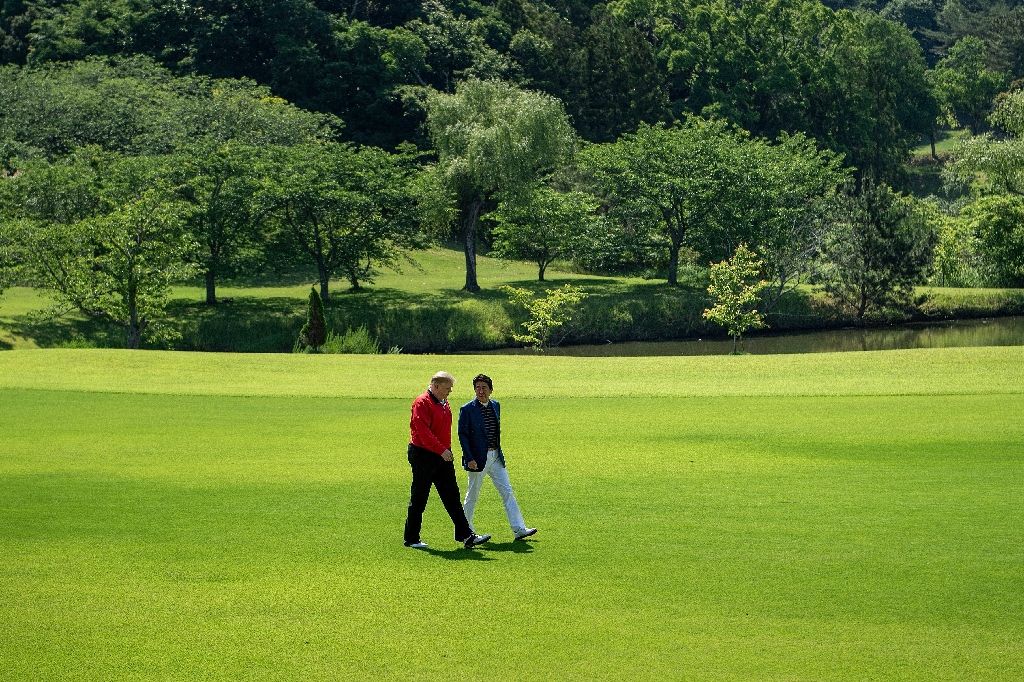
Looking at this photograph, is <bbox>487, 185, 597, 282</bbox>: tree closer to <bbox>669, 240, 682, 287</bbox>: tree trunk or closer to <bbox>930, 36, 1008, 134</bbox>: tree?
<bbox>669, 240, 682, 287</bbox>: tree trunk

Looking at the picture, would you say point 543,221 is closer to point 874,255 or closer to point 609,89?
point 874,255

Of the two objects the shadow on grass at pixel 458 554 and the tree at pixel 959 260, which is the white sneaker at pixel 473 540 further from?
the tree at pixel 959 260

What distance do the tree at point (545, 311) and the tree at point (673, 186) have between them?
924 cm

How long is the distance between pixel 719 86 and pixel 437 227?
147ft

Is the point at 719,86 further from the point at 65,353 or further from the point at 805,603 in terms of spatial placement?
the point at 805,603

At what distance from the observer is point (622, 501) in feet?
61.3

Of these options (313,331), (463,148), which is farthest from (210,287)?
(313,331)

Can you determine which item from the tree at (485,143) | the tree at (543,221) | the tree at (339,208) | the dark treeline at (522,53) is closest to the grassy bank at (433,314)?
the tree at (543,221)

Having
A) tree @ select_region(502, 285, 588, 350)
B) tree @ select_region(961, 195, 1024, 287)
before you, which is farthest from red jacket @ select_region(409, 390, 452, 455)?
tree @ select_region(961, 195, 1024, 287)

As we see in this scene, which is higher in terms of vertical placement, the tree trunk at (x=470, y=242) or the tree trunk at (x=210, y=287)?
the tree trunk at (x=470, y=242)

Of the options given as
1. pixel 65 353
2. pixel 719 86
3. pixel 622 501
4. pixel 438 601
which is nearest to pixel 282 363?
pixel 65 353

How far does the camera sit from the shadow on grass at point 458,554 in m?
15.4

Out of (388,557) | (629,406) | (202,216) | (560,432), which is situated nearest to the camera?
(388,557)

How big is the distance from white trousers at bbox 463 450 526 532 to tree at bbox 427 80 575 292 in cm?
5224
